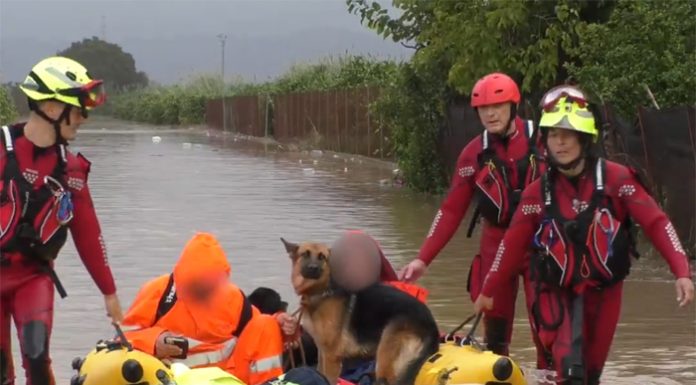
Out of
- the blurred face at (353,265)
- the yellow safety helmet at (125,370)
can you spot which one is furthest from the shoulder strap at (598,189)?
the yellow safety helmet at (125,370)

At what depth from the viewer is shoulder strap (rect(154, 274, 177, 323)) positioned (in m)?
7.88

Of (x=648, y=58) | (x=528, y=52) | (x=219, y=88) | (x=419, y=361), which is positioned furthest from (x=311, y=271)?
(x=219, y=88)

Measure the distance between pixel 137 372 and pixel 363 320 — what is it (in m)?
1.84

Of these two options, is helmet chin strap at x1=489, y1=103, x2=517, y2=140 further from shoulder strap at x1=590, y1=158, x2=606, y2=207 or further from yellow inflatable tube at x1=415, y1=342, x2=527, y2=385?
yellow inflatable tube at x1=415, y1=342, x2=527, y2=385

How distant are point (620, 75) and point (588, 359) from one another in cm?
893

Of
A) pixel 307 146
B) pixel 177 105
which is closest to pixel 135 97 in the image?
pixel 177 105

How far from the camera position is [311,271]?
8.00 m

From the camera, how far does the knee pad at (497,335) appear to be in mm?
8758

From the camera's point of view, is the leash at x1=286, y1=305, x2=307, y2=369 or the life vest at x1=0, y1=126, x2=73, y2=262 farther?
the leash at x1=286, y1=305, x2=307, y2=369

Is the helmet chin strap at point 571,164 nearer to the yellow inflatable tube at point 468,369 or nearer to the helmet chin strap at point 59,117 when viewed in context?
the yellow inflatable tube at point 468,369

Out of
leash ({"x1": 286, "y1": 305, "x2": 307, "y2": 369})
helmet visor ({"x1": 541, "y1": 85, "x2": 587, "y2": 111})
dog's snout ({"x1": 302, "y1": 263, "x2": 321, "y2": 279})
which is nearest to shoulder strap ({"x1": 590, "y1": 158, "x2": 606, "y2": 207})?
helmet visor ({"x1": 541, "y1": 85, "x2": 587, "y2": 111})

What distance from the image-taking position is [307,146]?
1751 inches

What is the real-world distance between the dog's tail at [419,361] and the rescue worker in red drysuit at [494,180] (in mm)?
575

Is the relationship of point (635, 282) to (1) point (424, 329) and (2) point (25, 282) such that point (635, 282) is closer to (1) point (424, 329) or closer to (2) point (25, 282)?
(1) point (424, 329)
